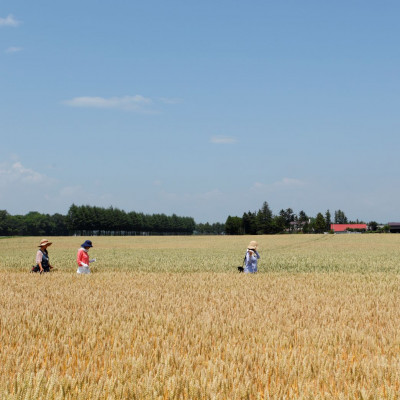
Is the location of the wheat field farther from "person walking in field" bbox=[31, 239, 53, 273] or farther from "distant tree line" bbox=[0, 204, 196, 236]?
"distant tree line" bbox=[0, 204, 196, 236]

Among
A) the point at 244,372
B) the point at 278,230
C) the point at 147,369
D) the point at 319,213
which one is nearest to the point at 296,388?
the point at 244,372

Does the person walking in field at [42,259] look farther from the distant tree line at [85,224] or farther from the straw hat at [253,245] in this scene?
the distant tree line at [85,224]

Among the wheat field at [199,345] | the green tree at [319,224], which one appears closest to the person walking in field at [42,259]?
the wheat field at [199,345]

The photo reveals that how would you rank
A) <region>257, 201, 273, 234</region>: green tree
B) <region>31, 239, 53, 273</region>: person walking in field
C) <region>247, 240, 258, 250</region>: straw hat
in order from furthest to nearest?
1. <region>257, 201, 273, 234</region>: green tree
2. <region>31, 239, 53, 273</region>: person walking in field
3. <region>247, 240, 258, 250</region>: straw hat

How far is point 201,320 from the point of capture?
7.32m

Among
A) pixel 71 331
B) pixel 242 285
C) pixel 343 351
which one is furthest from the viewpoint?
pixel 242 285

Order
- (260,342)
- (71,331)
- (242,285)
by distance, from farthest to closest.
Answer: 1. (242,285)
2. (71,331)
3. (260,342)

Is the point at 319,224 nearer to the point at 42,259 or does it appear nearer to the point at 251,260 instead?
the point at 251,260

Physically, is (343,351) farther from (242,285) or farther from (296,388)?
(242,285)

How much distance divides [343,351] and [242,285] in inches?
297

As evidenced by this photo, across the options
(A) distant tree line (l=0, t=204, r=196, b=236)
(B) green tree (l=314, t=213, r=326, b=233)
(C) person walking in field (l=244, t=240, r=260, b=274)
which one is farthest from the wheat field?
(B) green tree (l=314, t=213, r=326, b=233)

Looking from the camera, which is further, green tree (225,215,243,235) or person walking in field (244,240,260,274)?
green tree (225,215,243,235)

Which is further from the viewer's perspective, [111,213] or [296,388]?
[111,213]

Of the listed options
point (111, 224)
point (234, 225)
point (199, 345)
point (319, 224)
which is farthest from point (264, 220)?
point (199, 345)
